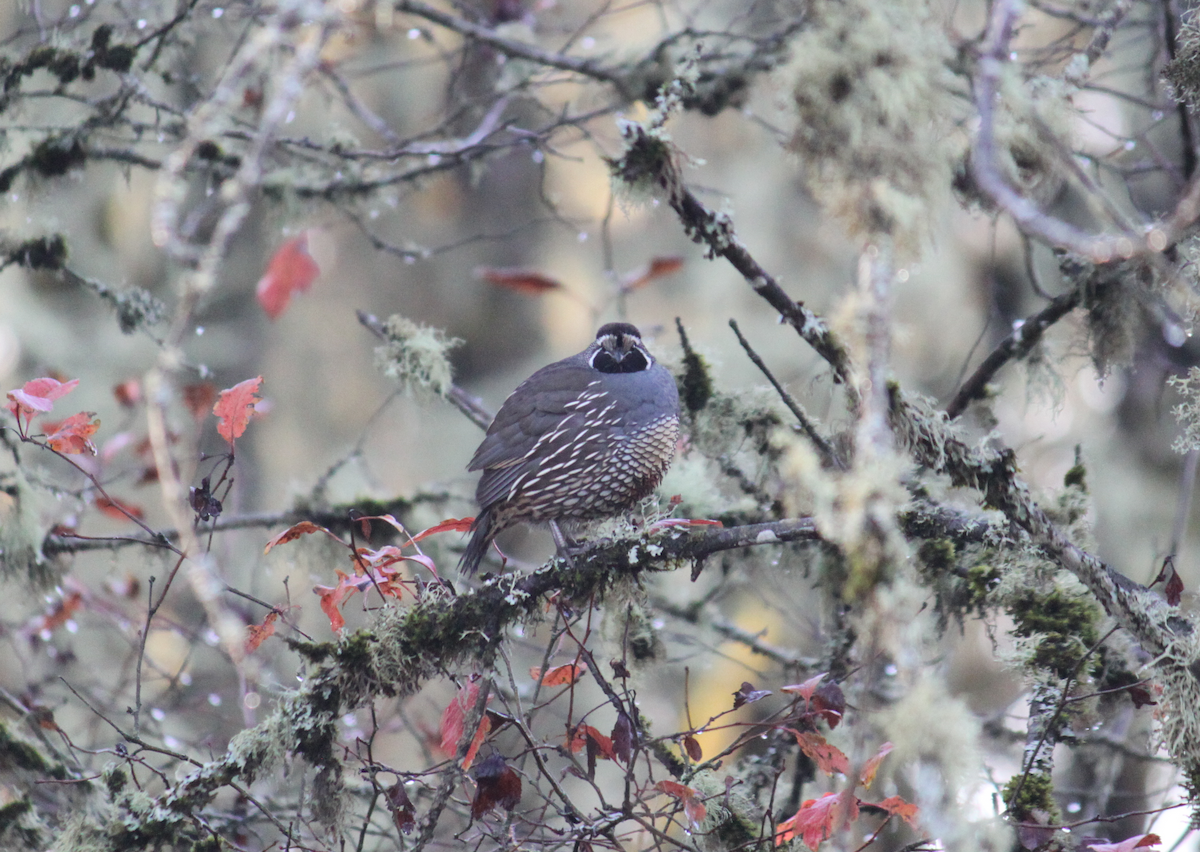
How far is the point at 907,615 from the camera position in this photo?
1.66 meters

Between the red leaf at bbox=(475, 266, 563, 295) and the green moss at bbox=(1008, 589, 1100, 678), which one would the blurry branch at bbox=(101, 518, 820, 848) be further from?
the red leaf at bbox=(475, 266, 563, 295)

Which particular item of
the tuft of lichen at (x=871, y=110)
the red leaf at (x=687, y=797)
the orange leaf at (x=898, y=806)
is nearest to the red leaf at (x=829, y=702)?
the orange leaf at (x=898, y=806)

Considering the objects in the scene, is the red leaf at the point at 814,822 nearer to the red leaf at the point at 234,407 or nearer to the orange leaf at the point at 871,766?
the orange leaf at the point at 871,766

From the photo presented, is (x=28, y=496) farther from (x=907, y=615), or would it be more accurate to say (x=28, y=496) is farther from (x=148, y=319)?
(x=907, y=615)

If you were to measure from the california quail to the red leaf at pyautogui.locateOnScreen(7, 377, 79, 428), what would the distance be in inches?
55.1

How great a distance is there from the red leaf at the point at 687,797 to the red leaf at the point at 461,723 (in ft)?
1.63

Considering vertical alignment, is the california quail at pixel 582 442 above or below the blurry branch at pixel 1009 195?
above

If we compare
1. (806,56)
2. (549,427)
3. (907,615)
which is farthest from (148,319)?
(907,615)

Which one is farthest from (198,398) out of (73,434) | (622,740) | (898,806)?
(898,806)

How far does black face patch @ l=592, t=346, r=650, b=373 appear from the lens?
3965 millimetres

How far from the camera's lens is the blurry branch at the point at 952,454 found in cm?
254

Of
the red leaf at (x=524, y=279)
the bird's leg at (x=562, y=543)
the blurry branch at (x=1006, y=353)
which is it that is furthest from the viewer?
the red leaf at (x=524, y=279)

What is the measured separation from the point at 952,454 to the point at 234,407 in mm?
1976

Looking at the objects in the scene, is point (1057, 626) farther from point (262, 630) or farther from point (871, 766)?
point (262, 630)
